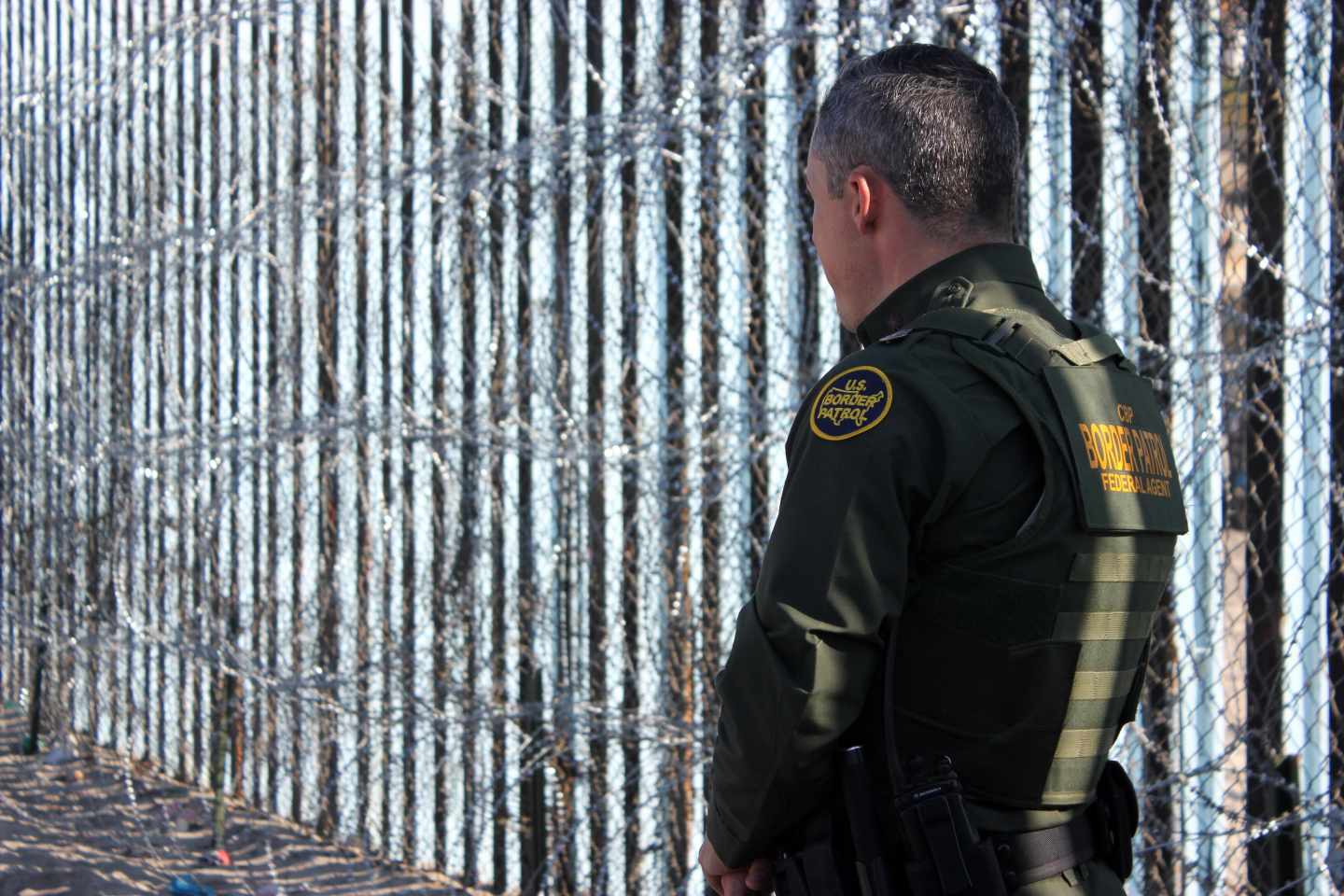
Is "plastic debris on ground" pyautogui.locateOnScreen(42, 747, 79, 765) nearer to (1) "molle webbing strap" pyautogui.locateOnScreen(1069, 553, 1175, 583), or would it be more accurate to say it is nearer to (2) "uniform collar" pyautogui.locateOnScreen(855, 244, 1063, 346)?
(2) "uniform collar" pyautogui.locateOnScreen(855, 244, 1063, 346)

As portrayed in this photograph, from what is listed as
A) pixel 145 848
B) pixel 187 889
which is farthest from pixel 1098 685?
pixel 145 848

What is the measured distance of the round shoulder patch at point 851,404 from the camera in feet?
4.18

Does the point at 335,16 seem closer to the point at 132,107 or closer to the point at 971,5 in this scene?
the point at 132,107

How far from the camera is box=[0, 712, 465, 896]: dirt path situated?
3697mm

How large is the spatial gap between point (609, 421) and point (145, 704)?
9.15 feet

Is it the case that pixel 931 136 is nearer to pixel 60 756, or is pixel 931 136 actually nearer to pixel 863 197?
pixel 863 197

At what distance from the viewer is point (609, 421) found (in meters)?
3.29

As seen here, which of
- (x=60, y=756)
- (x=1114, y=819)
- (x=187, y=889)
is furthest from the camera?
(x=60, y=756)

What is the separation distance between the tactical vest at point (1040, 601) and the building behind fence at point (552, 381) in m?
1.21

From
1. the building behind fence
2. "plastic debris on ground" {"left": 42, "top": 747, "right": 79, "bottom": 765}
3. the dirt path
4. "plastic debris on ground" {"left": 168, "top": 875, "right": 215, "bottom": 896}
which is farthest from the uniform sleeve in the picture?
"plastic debris on ground" {"left": 42, "top": 747, "right": 79, "bottom": 765}

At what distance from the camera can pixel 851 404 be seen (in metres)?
1.29

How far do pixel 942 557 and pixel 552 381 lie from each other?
84.6 inches

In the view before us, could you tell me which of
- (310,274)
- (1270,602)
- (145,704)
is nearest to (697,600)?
(1270,602)

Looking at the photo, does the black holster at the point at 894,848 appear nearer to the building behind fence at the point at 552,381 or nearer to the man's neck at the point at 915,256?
the man's neck at the point at 915,256
